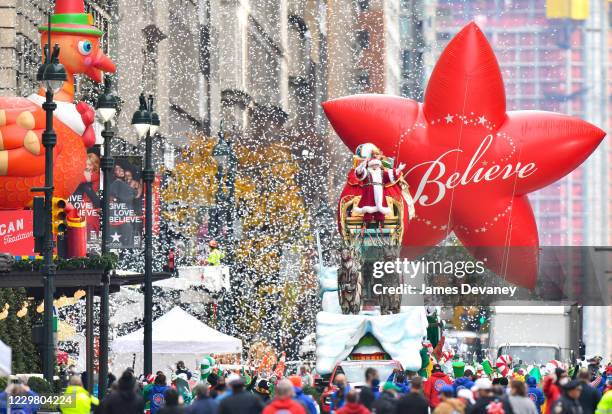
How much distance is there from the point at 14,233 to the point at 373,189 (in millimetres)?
6999

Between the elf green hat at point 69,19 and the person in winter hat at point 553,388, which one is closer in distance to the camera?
the person in winter hat at point 553,388

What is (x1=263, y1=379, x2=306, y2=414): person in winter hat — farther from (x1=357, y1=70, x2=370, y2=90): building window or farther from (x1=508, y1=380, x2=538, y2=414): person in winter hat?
(x1=357, y1=70, x2=370, y2=90): building window

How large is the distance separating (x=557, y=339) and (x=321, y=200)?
1132 inches

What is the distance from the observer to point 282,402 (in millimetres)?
27234

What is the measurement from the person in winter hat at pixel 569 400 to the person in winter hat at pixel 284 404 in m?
3.23

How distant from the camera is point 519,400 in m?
28.2

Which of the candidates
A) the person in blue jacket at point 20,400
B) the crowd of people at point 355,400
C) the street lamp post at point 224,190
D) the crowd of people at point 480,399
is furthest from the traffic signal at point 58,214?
the street lamp post at point 224,190

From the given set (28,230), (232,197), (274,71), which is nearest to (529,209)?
(28,230)

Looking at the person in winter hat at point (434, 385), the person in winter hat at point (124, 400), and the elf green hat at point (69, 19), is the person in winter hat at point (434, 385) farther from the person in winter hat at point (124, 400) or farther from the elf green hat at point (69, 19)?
the elf green hat at point (69, 19)

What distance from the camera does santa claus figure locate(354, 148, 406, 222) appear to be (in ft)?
142

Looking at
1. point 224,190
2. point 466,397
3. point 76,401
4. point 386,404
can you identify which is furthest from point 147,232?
point 224,190

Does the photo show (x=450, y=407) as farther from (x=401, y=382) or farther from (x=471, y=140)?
(x=471, y=140)

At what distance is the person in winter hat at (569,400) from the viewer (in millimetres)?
28344

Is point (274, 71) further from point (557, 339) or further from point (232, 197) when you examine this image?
point (557, 339)
